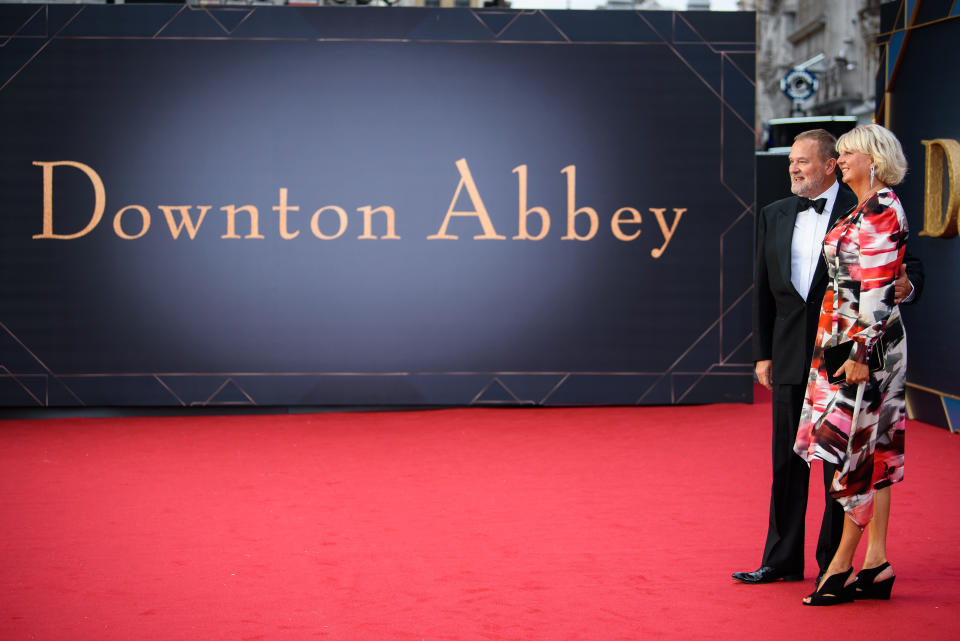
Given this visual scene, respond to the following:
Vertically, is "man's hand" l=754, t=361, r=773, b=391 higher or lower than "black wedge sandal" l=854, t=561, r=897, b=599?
higher

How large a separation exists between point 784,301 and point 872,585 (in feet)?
3.23

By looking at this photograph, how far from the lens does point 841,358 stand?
10.8 feet

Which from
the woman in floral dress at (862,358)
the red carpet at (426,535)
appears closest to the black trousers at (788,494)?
the red carpet at (426,535)

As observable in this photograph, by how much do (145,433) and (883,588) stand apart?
5.05 metres

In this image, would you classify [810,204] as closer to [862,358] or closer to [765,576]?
[862,358]

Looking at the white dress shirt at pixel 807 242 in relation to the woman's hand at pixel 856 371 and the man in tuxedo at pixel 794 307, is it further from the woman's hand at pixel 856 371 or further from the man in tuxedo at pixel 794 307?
the woman's hand at pixel 856 371

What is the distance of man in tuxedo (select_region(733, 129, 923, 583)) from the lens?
3543mm

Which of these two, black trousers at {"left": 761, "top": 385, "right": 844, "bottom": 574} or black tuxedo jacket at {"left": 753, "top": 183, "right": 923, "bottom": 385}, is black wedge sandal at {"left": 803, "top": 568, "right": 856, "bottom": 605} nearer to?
black trousers at {"left": 761, "top": 385, "right": 844, "bottom": 574}

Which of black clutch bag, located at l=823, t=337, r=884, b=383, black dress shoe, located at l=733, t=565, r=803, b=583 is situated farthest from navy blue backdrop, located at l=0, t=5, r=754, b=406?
black clutch bag, located at l=823, t=337, r=884, b=383

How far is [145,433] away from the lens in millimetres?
7008

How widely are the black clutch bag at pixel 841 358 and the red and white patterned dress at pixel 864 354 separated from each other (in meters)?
0.02

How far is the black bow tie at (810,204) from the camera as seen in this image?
357 cm

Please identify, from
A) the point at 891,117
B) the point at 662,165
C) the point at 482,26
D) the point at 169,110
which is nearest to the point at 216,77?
the point at 169,110

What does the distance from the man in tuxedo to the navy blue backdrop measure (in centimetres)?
415
